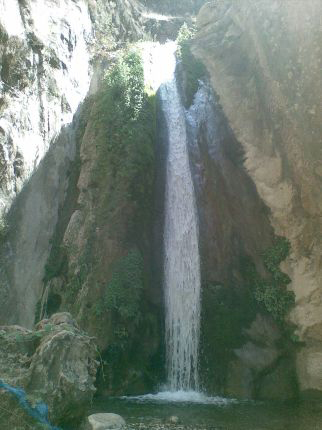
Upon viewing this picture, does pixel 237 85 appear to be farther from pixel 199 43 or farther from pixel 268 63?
pixel 199 43

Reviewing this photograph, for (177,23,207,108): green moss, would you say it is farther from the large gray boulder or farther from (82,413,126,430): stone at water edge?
the large gray boulder

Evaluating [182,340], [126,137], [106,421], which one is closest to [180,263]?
[182,340]

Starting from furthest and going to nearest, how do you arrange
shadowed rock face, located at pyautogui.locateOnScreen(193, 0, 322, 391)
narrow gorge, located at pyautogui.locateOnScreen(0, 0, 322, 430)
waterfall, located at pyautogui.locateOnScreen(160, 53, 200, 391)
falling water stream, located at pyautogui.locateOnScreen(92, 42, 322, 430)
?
shadowed rock face, located at pyautogui.locateOnScreen(193, 0, 322, 391) < waterfall, located at pyautogui.locateOnScreen(160, 53, 200, 391) < narrow gorge, located at pyautogui.locateOnScreen(0, 0, 322, 430) < falling water stream, located at pyautogui.locateOnScreen(92, 42, 322, 430)

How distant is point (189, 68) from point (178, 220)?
6.75 meters

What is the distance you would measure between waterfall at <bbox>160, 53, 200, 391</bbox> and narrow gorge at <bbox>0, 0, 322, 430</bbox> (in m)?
0.04

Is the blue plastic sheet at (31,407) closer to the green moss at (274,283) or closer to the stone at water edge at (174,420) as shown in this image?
the stone at water edge at (174,420)

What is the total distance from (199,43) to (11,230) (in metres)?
11.1

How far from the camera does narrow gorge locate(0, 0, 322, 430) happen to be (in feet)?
38.0

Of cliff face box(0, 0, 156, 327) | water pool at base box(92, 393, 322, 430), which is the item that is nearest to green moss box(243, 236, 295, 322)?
water pool at base box(92, 393, 322, 430)

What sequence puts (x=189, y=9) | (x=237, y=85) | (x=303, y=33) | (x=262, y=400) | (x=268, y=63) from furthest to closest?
(x=189, y=9) → (x=237, y=85) → (x=268, y=63) → (x=303, y=33) → (x=262, y=400)

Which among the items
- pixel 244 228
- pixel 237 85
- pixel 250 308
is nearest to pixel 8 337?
pixel 250 308

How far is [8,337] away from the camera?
17.9 feet

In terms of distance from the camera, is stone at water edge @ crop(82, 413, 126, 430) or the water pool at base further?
the water pool at base

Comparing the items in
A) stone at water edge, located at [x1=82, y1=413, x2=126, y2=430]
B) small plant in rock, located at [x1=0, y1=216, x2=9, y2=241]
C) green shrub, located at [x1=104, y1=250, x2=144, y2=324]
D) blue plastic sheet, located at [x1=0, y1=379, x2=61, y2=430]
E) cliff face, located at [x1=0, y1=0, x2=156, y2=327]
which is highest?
cliff face, located at [x1=0, y1=0, x2=156, y2=327]
